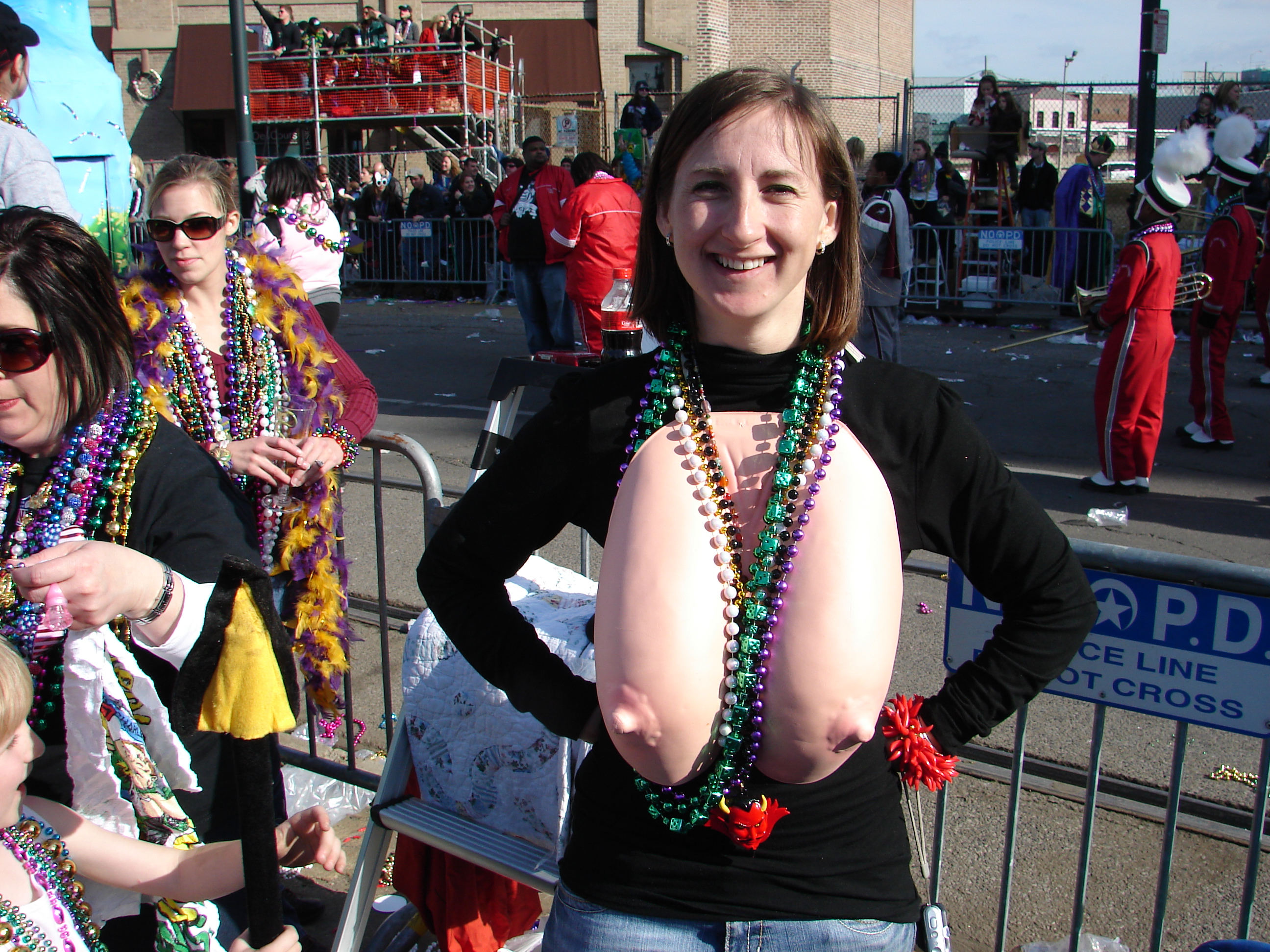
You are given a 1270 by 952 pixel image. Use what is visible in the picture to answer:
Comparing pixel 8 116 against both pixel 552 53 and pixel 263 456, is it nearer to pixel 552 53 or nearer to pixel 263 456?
pixel 263 456

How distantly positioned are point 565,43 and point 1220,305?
85.4 feet

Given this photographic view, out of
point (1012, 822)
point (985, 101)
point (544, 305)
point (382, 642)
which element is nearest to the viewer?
point (1012, 822)

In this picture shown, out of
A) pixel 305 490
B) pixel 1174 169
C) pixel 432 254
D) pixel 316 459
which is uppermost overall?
pixel 1174 169

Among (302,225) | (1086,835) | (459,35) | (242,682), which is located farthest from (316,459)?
(459,35)

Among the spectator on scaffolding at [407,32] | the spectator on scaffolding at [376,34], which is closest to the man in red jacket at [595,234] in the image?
the spectator on scaffolding at [407,32]

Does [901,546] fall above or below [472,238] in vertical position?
→ below

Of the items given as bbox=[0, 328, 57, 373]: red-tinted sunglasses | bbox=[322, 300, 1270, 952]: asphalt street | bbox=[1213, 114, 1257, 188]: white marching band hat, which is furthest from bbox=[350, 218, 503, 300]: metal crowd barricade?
bbox=[0, 328, 57, 373]: red-tinted sunglasses

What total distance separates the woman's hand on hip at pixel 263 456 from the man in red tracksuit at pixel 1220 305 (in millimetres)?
6745

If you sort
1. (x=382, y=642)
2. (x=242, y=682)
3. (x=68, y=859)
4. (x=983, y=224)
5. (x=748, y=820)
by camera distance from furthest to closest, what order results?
(x=983, y=224)
(x=382, y=642)
(x=68, y=859)
(x=748, y=820)
(x=242, y=682)

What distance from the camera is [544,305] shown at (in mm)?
10344

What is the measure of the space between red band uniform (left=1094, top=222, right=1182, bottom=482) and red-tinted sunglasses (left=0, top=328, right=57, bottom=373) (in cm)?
607

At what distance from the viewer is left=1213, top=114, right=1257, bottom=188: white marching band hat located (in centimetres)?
794

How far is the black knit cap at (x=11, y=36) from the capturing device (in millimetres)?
3402

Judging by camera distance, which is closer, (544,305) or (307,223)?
(307,223)
